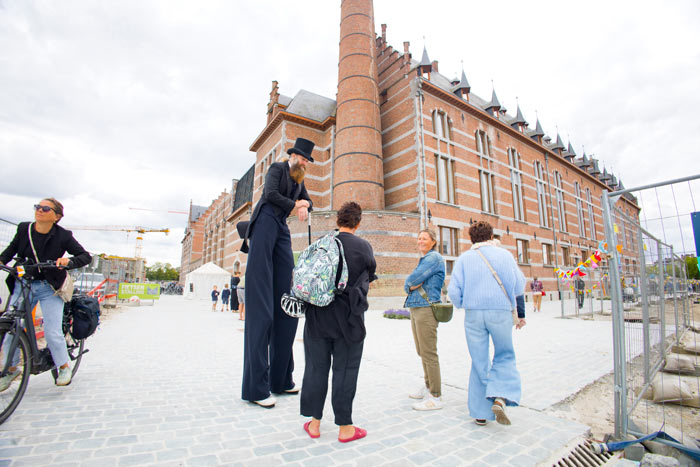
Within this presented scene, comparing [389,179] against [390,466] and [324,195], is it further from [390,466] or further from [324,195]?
[390,466]

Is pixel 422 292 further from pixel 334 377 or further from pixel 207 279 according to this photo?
pixel 207 279

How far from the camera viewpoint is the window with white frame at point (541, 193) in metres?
24.7

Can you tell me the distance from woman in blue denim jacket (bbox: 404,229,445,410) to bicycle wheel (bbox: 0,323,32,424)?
3052 mm

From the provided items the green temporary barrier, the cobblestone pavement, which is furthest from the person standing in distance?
the green temporary barrier

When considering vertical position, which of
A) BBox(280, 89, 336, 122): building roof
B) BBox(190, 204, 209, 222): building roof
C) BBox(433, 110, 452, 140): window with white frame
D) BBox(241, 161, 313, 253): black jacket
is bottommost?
BBox(241, 161, 313, 253): black jacket

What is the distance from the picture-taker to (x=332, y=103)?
24.6m

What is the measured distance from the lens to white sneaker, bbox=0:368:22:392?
90.2 inches

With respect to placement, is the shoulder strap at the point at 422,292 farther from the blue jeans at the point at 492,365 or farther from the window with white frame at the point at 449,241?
the window with white frame at the point at 449,241

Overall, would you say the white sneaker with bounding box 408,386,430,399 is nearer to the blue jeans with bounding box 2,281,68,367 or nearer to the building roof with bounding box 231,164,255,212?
the blue jeans with bounding box 2,281,68,367

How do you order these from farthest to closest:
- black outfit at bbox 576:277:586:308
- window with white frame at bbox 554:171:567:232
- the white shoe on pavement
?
window with white frame at bbox 554:171:567:232 < black outfit at bbox 576:277:586:308 < the white shoe on pavement

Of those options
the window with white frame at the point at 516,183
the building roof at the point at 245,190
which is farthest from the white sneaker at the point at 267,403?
the building roof at the point at 245,190

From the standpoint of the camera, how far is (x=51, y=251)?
2.97 metres

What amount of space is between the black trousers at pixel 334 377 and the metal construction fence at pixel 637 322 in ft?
6.61

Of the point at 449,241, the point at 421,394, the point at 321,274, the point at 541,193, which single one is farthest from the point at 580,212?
the point at 321,274
